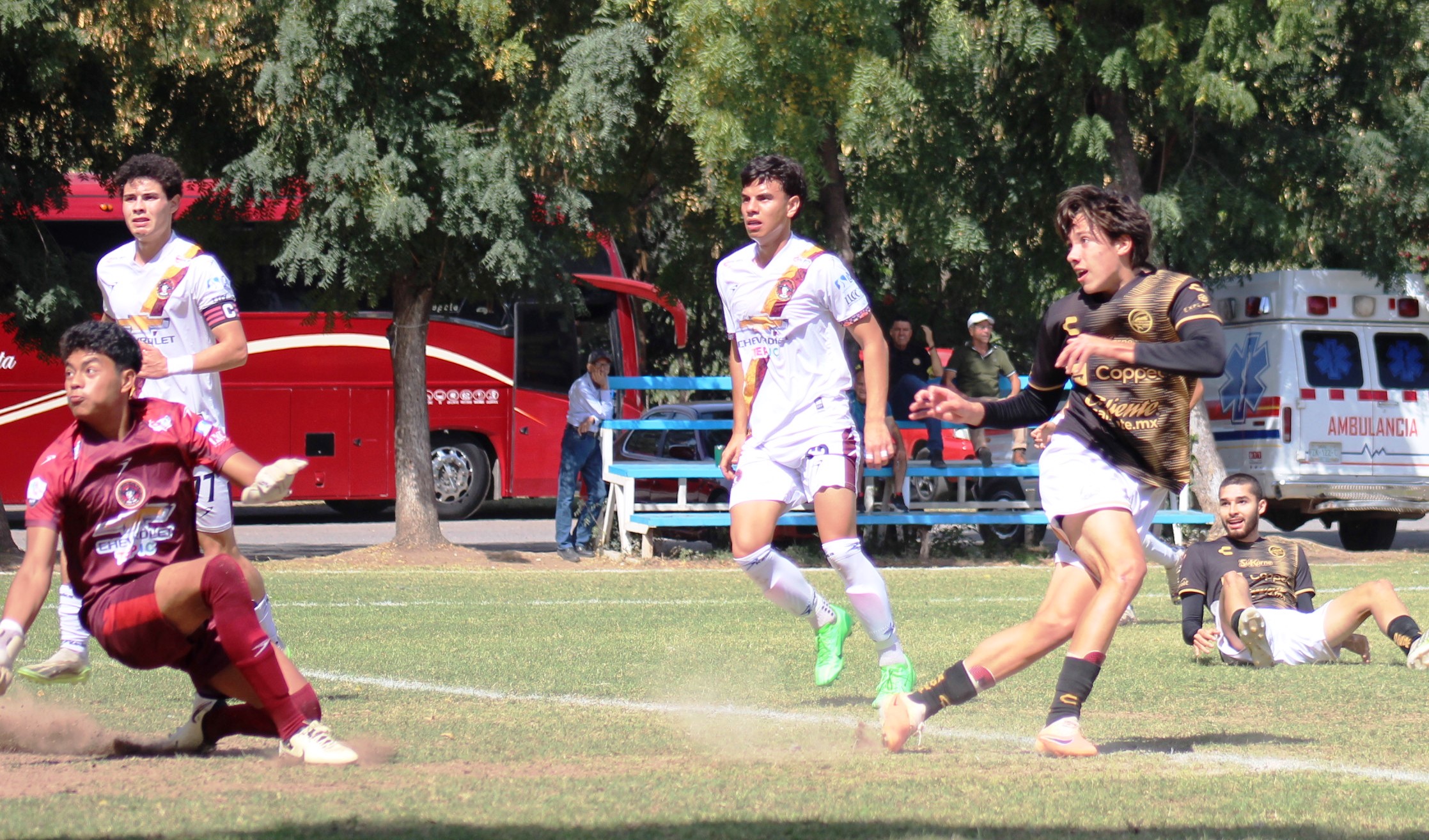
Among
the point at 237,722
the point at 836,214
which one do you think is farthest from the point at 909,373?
the point at 237,722

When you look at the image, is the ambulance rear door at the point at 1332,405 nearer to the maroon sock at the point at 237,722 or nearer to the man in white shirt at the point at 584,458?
the man in white shirt at the point at 584,458

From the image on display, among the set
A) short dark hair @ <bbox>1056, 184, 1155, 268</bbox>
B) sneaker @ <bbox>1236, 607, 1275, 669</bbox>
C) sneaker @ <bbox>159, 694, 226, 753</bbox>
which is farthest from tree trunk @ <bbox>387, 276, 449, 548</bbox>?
short dark hair @ <bbox>1056, 184, 1155, 268</bbox>

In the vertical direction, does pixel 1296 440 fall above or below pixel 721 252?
below

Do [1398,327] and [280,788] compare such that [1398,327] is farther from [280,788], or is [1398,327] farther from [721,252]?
[280,788]

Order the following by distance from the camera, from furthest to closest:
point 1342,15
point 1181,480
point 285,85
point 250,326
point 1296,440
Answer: point 250,326 < point 1296,440 < point 1342,15 < point 285,85 < point 1181,480

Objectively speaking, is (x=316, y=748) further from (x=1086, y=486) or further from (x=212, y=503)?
(x=1086, y=486)

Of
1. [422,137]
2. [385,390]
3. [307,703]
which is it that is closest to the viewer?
[307,703]

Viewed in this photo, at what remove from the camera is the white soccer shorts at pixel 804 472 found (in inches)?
256

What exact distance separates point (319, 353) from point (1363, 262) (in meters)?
13.9

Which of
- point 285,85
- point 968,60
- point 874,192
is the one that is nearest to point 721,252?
point 874,192

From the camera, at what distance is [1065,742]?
5.19 m

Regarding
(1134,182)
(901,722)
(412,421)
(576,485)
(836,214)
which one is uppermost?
(1134,182)

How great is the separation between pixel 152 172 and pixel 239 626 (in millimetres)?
2329

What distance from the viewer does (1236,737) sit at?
574 cm
